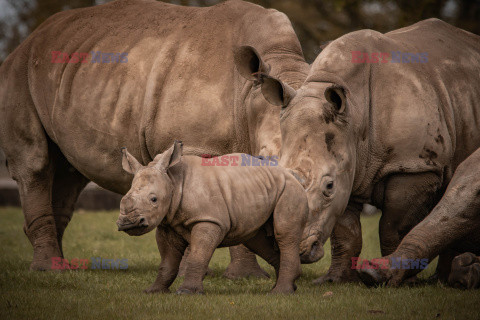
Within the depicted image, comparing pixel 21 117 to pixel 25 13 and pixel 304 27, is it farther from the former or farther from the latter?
pixel 25 13

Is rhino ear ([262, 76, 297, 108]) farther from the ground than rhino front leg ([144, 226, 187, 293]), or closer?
farther from the ground

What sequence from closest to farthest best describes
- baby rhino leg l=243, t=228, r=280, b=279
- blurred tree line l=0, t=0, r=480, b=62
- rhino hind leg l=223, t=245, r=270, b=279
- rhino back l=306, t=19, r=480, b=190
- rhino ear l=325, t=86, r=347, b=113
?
baby rhino leg l=243, t=228, r=280, b=279
rhino ear l=325, t=86, r=347, b=113
rhino back l=306, t=19, r=480, b=190
rhino hind leg l=223, t=245, r=270, b=279
blurred tree line l=0, t=0, r=480, b=62

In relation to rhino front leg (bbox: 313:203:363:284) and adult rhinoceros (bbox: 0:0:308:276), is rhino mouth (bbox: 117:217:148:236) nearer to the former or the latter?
adult rhinoceros (bbox: 0:0:308:276)

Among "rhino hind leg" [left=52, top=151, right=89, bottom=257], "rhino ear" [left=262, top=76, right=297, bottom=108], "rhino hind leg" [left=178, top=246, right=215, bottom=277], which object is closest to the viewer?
"rhino ear" [left=262, top=76, right=297, bottom=108]

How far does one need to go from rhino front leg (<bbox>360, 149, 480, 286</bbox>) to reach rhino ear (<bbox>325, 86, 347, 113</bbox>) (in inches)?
48.9

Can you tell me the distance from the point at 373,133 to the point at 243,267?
1873 millimetres

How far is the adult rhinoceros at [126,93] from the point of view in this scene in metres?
8.75

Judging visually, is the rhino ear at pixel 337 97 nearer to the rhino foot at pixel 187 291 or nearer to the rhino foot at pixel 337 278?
the rhino foot at pixel 337 278

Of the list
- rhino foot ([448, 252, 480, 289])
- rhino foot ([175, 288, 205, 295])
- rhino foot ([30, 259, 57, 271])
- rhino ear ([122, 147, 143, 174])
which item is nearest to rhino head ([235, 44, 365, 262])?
rhino foot ([448, 252, 480, 289])

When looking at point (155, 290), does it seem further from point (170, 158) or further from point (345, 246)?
point (345, 246)

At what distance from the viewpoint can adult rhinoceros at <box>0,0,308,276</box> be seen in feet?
28.7

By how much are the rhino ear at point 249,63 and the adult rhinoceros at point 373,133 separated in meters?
0.25

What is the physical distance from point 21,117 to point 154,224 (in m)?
4.13

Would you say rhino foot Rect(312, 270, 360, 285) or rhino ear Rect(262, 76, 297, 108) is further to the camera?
rhino foot Rect(312, 270, 360, 285)
